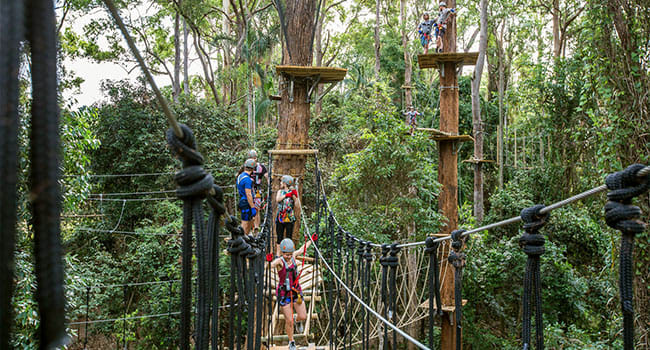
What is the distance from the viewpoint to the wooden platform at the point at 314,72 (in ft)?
15.9

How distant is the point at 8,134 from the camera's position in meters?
Result: 0.29

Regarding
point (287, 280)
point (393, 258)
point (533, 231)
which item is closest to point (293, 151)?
point (287, 280)

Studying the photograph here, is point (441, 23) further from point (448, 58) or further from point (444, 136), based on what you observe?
point (444, 136)

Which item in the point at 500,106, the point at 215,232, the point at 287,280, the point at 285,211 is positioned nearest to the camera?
the point at 215,232

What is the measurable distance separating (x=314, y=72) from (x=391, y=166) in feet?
4.63

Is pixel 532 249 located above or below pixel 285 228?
above

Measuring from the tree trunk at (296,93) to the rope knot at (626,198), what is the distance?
4401mm

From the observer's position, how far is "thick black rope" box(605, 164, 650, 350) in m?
0.82

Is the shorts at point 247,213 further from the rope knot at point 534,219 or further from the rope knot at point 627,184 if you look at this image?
the rope knot at point 627,184

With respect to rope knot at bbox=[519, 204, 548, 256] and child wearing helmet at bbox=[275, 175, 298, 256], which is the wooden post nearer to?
child wearing helmet at bbox=[275, 175, 298, 256]

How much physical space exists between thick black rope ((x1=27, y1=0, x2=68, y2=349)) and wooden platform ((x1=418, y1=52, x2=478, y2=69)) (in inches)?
220

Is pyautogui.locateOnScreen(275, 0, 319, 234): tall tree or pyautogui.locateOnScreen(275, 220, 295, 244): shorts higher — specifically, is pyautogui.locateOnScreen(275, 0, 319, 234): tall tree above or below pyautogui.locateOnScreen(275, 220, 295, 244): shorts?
above

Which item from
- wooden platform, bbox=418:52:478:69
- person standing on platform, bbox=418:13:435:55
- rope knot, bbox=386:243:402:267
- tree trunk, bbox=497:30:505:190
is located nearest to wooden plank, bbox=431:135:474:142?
wooden platform, bbox=418:52:478:69

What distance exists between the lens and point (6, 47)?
0.94 feet
